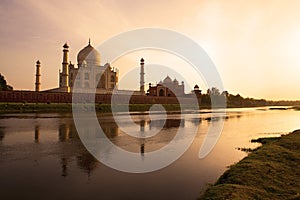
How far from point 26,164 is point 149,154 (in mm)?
4631

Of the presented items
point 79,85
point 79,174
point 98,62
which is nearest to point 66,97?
point 79,85

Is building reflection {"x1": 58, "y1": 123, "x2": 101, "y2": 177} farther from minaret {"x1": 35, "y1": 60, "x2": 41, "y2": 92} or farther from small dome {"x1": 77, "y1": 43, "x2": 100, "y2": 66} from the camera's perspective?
small dome {"x1": 77, "y1": 43, "x2": 100, "y2": 66}

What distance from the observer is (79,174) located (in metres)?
7.66

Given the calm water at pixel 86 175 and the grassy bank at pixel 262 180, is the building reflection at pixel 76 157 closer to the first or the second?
the calm water at pixel 86 175

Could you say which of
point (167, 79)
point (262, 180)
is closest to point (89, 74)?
point (167, 79)

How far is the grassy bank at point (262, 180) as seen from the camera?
5.80 metres

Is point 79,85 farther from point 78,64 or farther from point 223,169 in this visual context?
point 223,169

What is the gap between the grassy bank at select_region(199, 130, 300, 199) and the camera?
5.80m

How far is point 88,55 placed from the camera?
63.3 meters

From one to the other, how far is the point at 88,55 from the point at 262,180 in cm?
6040

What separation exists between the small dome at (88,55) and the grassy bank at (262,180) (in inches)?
2269

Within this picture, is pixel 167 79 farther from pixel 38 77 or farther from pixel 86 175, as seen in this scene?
pixel 86 175

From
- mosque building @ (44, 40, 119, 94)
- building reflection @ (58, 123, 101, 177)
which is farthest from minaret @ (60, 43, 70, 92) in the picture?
building reflection @ (58, 123, 101, 177)

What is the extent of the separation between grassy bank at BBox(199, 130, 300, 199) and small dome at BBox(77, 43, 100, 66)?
189 ft
